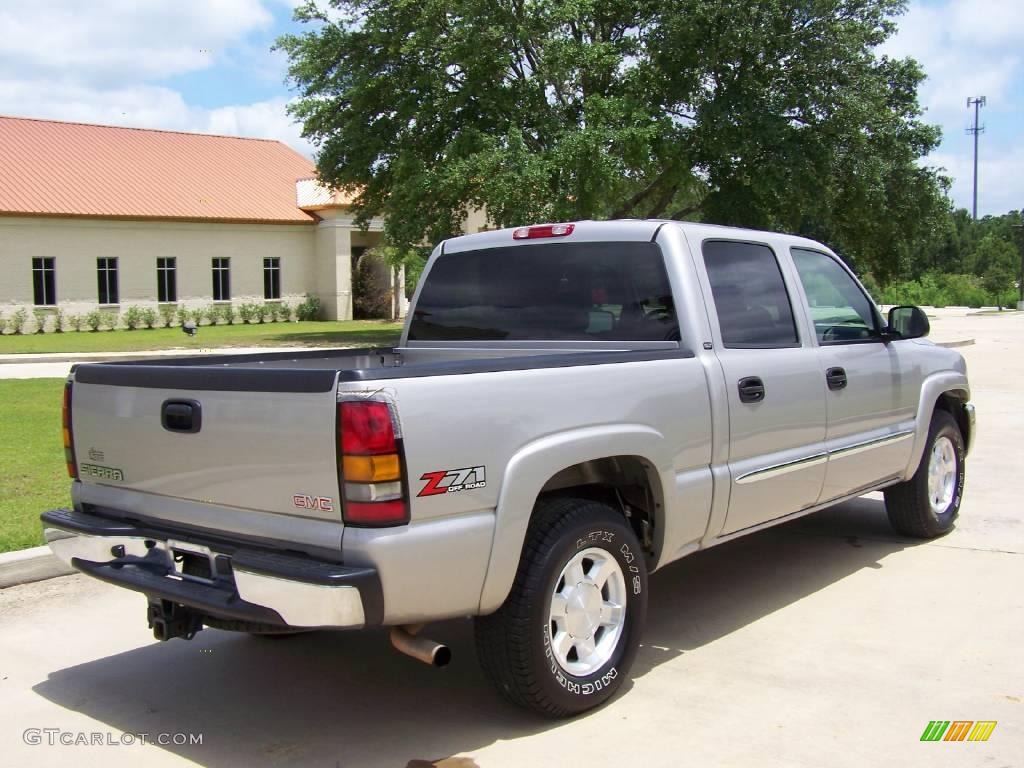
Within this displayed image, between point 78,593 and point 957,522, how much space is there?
591 cm

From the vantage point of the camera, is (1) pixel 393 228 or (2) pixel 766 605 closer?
(2) pixel 766 605

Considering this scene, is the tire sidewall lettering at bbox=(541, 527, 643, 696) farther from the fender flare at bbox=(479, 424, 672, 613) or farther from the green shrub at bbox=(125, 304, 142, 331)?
the green shrub at bbox=(125, 304, 142, 331)

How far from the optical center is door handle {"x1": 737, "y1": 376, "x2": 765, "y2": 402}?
16.0 feet

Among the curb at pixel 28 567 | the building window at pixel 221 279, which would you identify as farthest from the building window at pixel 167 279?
the curb at pixel 28 567

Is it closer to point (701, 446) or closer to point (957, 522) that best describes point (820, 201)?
point (957, 522)

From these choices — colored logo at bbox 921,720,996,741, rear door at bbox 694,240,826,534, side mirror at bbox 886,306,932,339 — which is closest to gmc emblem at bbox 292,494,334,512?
rear door at bbox 694,240,826,534

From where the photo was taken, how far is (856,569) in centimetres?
630

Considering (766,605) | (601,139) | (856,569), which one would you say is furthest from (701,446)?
(601,139)

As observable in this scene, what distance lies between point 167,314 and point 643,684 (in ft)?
126

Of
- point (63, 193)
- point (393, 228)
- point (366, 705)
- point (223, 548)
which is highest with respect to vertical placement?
point (63, 193)

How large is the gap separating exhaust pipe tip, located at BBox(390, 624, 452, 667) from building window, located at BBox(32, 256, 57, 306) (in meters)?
37.0

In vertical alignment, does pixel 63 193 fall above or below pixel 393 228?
above

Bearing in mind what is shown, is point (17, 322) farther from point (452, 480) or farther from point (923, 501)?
point (452, 480)

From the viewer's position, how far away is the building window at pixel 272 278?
42.8 meters
